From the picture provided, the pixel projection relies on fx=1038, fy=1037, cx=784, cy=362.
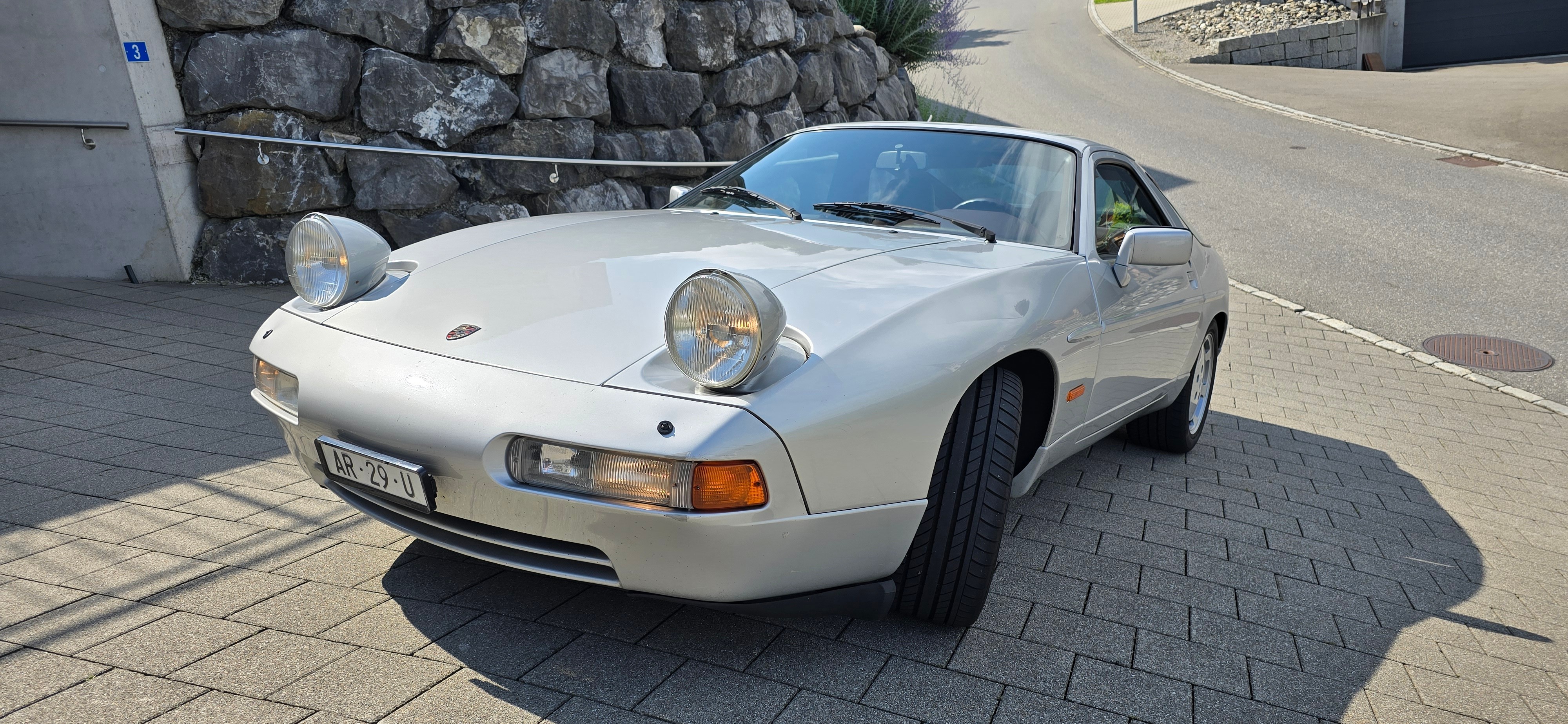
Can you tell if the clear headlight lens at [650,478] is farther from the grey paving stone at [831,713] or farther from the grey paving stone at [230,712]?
the grey paving stone at [230,712]

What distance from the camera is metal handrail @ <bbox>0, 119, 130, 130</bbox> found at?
599 centimetres

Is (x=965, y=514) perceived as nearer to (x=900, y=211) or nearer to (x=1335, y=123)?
(x=900, y=211)

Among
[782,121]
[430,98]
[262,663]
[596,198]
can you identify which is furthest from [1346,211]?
[262,663]

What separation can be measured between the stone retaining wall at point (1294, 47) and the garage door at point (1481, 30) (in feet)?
8.65

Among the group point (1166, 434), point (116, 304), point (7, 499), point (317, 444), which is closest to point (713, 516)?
point (317, 444)

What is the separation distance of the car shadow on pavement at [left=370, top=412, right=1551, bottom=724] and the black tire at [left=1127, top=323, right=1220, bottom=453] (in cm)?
61

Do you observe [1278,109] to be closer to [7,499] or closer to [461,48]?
[461,48]

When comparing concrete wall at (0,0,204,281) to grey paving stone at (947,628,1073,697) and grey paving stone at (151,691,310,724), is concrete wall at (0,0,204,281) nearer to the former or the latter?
grey paving stone at (151,691,310,724)

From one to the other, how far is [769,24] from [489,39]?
2.67 meters

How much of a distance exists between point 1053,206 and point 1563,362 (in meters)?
5.70

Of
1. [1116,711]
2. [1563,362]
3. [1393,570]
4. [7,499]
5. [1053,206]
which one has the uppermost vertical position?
[1053,206]

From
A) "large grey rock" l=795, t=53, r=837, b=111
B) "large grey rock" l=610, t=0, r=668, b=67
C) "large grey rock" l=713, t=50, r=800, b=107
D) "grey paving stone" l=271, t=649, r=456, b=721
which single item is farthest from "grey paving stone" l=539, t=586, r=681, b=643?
"large grey rock" l=795, t=53, r=837, b=111

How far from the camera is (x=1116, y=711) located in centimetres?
244

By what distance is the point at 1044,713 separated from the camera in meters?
2.41
